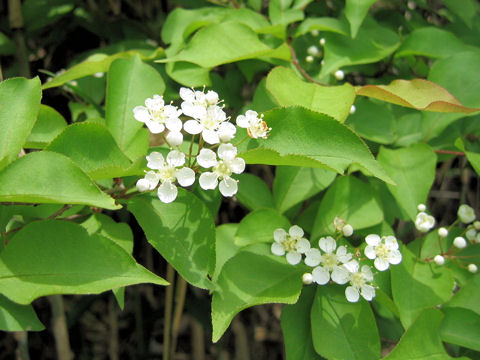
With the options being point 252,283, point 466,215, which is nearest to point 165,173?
point 252,283

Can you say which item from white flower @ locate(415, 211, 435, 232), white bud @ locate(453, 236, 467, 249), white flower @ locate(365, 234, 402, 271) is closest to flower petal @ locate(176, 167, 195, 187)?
white flower @ locate(365, 234, 402, 271)

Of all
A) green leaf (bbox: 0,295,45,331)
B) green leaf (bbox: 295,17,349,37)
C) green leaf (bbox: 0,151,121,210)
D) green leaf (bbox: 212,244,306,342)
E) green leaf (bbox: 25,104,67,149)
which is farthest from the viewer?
green leaf (bbox: 295,17,349,37)

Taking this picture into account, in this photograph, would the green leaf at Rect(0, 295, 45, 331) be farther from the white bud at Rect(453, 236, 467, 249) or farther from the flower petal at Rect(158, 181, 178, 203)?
the white bud at Rect(453, 236, 467, 249)

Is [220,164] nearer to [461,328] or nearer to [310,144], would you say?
[310,144]

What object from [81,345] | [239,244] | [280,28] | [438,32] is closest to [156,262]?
[81,345]

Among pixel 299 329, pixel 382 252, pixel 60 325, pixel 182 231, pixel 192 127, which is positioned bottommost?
pixel 60 325

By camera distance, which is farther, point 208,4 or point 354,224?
point 208,4

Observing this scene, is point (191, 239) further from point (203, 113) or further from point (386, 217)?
point (386, 217)
